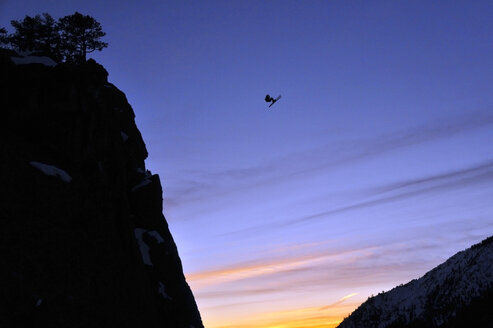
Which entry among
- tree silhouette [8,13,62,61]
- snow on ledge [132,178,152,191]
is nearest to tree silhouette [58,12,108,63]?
tree silhouette [8,13,62,61]

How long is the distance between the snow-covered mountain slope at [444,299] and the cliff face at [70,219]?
15.5 meters

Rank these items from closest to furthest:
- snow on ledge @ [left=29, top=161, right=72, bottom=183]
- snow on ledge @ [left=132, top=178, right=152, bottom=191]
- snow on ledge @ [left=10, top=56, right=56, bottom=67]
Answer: snow on ledge @ [left=29, top=161, right=72, bottom=183]
snow on ledge @ [left=10, top=56, right=56, bottom=67]
snow on ledge @ [left=132, top=178, right=152, bottom=191]

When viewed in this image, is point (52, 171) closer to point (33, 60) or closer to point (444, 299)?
point (33, 60)

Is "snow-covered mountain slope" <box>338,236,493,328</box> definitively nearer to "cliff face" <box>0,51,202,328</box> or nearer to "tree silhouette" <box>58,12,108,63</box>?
"cliff face" <box>0,51,202,328</box>

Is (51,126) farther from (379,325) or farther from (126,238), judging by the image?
(379,325)

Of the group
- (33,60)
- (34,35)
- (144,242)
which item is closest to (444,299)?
(144,242)

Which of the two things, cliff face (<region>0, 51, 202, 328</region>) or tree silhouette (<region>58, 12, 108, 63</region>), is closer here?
cliff face (<region>0, 51, 202, 328</region>)

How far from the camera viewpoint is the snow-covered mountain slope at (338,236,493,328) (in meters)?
21.9

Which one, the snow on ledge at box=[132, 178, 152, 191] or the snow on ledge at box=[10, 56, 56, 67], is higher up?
the snow on ledge at box=[10, 56, 56, 67]

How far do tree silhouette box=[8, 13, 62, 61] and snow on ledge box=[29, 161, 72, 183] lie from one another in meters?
20.0

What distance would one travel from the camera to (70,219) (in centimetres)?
2595

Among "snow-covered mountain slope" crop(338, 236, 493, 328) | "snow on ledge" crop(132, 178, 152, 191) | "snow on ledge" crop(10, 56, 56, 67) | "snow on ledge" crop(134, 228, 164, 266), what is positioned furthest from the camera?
"snow on ledge" crop(132, 178, 152, 191)

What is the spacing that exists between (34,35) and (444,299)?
42.4 meters

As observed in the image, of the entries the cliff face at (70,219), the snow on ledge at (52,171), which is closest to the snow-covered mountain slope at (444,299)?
the cliff face at (70,219)
